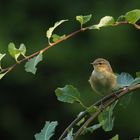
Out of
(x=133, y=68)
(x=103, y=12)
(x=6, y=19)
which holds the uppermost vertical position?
(x=6, y=19)

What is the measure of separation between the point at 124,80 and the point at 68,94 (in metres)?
0.14

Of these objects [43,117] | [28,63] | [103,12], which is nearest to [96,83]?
[28,63]

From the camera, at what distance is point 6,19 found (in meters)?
7.53

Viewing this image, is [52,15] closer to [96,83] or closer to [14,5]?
[14,5]

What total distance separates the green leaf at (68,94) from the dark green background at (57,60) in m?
4.97

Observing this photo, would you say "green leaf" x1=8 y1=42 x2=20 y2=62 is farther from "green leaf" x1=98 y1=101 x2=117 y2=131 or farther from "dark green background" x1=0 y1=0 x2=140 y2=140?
"dark green background" x1=0 y1=0 x2=140 y2=140

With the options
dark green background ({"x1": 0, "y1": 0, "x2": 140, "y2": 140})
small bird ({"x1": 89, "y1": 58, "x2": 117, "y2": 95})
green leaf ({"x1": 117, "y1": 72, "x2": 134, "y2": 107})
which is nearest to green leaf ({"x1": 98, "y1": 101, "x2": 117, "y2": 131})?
green leaf ({"x1": 117, "y1": 72, "x2": 134, "y2": 107})

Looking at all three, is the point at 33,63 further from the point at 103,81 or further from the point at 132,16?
the point at 103,81

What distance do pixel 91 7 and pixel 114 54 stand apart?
540 mm

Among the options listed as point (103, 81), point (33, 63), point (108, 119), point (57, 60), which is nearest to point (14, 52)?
point (33, 63)

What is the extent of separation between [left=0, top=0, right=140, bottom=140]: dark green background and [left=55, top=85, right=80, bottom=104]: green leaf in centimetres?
497

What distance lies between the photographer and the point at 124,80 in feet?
5.80

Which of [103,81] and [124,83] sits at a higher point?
[103,81]

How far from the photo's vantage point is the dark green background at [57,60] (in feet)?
23.4
